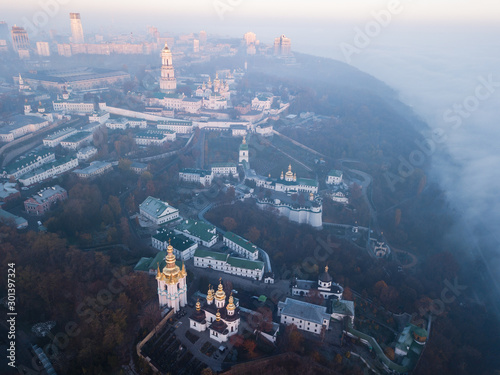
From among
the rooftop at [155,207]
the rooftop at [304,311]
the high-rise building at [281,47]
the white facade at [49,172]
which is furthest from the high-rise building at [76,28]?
the rooftop at [304,311]

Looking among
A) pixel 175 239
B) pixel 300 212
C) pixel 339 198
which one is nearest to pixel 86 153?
pixel 175 239

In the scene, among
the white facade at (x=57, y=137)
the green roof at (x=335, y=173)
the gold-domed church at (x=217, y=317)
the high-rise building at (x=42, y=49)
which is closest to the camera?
the gold-domed church at (x=217, y=317)

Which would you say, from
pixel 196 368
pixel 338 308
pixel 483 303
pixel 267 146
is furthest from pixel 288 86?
pixel 196 368

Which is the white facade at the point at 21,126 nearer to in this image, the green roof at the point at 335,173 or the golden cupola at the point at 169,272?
the golden cupola at the point at 169,272

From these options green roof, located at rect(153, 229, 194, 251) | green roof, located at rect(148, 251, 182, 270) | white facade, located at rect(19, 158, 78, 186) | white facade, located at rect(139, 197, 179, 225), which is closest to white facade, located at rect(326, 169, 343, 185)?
white facade, located at rect(139, 197, 179, 225)

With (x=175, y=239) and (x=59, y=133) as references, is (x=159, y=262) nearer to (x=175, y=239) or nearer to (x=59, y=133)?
(x=175, y=239)

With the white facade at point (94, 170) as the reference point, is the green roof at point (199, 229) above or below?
below
